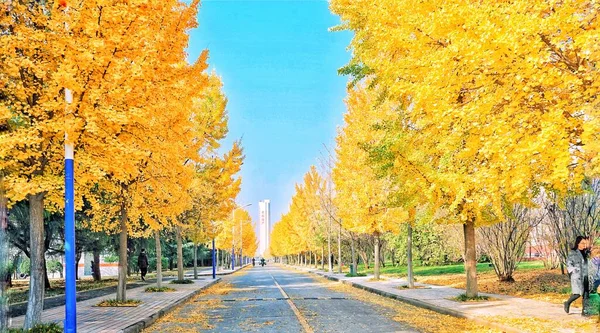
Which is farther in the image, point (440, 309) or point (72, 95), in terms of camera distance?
point (440, 309)

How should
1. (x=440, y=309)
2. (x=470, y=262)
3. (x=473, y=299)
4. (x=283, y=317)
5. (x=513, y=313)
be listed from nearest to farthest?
(x=513, y=313) → (x=283, y=317) → (x=440, y=309) → (x=473, y=299) → (x=470, y=262)

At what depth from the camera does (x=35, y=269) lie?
1059 cm

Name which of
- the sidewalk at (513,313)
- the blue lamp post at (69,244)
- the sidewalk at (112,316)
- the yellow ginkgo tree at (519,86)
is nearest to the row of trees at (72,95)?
the blue lamp post at (69,244)

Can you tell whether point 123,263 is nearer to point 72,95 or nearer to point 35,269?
point 35,269

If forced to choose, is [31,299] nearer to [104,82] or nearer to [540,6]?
[104,82]

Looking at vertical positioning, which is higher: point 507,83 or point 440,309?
point 507,83

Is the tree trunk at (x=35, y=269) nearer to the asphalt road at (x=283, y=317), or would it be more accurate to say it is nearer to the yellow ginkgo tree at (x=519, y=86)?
the asphalt road at (x=283, y=317)

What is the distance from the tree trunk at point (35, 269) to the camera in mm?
10352

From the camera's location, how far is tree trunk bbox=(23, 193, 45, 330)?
10.4 metres

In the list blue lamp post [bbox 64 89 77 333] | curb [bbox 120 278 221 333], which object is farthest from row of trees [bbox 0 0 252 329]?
curb [bbox 120 278 221 333]

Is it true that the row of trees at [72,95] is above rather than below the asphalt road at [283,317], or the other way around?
above

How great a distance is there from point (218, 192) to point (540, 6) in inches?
959

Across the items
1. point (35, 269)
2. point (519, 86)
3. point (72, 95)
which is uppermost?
point (72, 95)

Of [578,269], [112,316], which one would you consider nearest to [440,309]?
[578,269]
